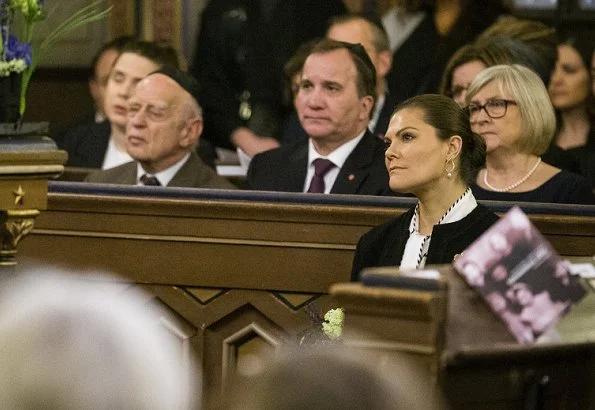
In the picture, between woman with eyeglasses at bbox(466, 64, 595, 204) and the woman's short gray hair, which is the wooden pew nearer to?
woman with eyeglasses at bbox(466, 64, 595, 204)

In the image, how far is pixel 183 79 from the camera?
695 centimetres

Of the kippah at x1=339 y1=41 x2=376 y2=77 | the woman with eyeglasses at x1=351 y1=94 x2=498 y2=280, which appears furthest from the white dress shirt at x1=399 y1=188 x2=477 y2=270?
the kippah at x1=339 y1=41 x2=376 y2=77

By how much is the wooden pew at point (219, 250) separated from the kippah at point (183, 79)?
1343 millimetres

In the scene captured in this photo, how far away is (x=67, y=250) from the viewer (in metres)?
5.72

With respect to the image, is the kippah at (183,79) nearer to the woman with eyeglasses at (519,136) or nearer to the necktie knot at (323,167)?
the necktie knot at (323,167)

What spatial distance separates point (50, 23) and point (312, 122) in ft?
11.6

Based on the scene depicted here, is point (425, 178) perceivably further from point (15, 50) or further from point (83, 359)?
point (83, 359)

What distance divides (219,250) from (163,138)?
4.13ft

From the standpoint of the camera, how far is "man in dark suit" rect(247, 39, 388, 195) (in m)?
6.20

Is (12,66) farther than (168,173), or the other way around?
(168,173)

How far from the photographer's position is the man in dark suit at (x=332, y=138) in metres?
6.20

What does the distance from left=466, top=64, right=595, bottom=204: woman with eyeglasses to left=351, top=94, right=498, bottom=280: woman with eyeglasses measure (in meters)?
0.81

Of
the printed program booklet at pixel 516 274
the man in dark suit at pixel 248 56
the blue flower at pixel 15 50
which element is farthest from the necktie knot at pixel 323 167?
the printed program booklet at pixel 516 274

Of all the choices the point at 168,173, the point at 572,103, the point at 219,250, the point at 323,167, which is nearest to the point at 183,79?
the point at 168,173
